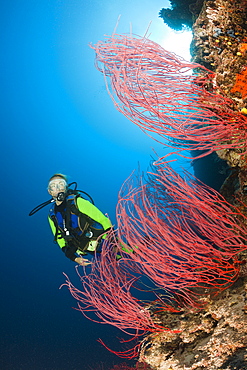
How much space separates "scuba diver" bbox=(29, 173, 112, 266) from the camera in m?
3.44

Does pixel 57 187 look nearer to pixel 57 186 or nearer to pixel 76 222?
pixel 57 186

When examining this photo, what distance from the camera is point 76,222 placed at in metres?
3.56

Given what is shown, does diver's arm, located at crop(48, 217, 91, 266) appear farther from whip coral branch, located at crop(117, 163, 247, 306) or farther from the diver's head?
whip coral branch, located at crop(117, 163, 247, 306)

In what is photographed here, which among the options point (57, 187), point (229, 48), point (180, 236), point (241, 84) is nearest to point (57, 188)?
point (57, 187)

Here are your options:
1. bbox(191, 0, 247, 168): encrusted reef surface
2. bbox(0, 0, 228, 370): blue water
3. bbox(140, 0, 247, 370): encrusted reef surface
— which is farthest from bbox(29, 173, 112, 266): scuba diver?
bbox(0, 0, 228, 370): blue water

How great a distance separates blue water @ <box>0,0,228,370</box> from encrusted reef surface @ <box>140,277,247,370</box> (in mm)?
25051

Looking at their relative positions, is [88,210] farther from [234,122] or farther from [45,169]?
[45,169]

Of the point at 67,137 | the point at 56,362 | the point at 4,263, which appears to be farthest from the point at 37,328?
the point at 67,137

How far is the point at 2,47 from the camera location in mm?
43312

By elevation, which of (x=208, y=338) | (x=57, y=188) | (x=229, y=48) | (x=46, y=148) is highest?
(x=46, y=148)

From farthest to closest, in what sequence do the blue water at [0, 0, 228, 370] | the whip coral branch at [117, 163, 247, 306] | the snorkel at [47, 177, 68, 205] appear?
the blue water at [0, 0, 228, 370] → the snorkel at [47, 177, 68, 205] → the whip coral branch at [117, 163, 247, 306]

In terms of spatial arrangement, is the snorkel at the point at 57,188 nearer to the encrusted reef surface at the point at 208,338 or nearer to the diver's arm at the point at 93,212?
the diver's arm at the point at 93,212

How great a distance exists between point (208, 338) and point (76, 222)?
225 cm

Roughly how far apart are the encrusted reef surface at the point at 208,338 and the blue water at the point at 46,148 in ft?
82.2
